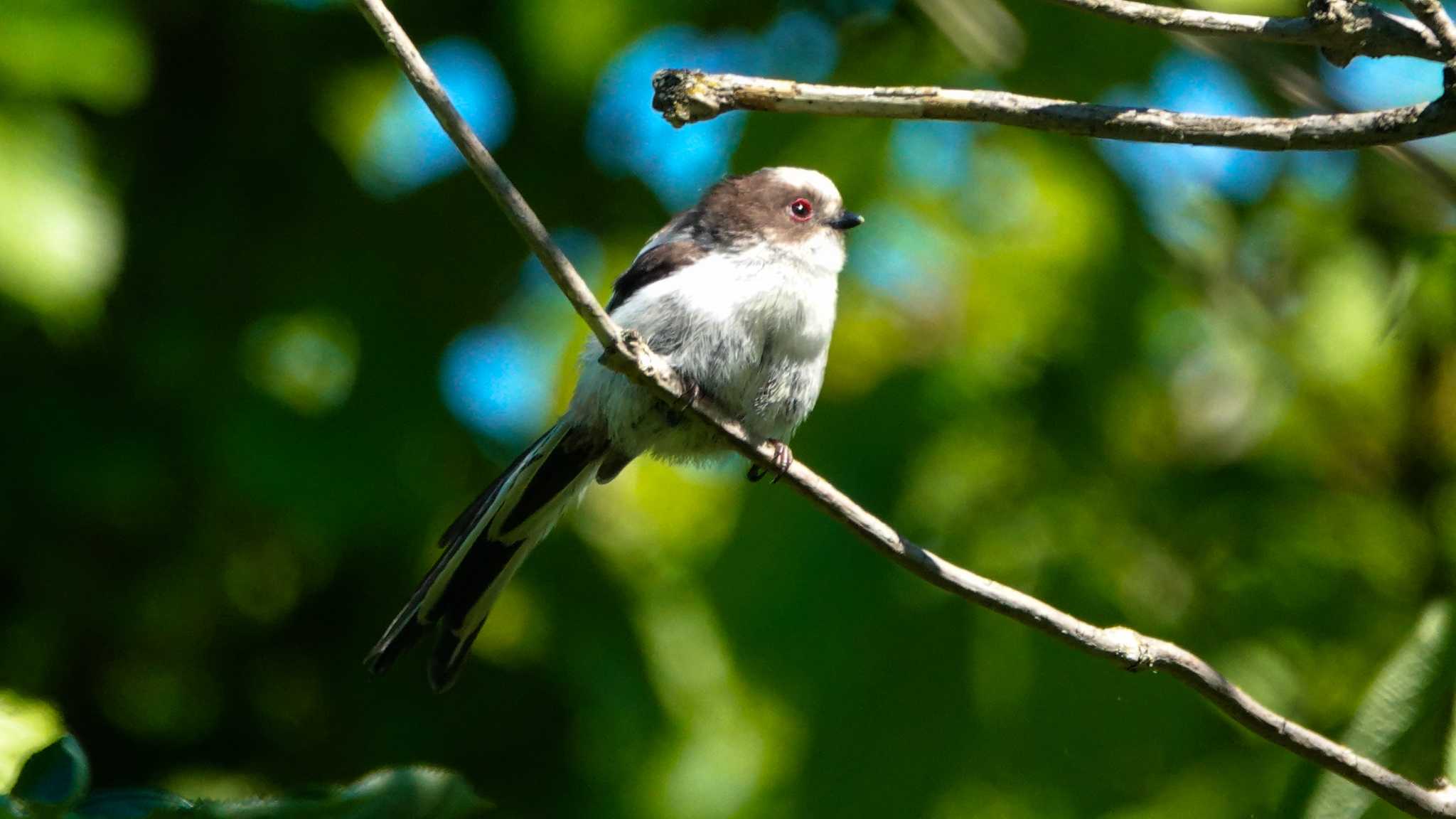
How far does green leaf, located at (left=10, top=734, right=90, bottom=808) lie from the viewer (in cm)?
161

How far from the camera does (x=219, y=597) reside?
5.38 metres

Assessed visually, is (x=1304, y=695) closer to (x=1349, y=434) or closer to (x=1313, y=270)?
(x=1349, y=434)

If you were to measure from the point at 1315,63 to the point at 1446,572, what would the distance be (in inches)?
63.8

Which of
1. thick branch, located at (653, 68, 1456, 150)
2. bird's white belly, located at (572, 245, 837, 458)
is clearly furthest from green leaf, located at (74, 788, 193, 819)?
bird's white belly, located at (572, 245, 837, 458)

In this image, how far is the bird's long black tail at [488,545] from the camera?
12.4ft

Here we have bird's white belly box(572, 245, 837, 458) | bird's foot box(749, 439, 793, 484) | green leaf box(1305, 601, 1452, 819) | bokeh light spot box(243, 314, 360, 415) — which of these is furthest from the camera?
bokeh light spot box(243, 314, 360, 415)

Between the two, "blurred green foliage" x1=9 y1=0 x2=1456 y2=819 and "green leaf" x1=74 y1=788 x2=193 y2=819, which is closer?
"green leaf" x1=74 y1=788 x2=193 y2=819

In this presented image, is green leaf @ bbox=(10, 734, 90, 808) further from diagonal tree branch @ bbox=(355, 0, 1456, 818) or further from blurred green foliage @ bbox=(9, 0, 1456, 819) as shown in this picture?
blurred green foliage @ bbox=(9, 0, 1456, 819)

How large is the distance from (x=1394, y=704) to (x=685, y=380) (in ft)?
7.11

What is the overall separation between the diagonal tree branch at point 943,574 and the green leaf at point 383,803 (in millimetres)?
1010

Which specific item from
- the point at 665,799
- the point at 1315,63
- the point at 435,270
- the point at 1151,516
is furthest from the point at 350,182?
the point at 1315,63

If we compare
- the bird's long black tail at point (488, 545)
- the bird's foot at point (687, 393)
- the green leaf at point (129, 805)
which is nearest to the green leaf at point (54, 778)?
the green leaf at point (129, 805)

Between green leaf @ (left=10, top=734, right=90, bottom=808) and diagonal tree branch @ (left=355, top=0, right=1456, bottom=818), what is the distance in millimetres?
1108

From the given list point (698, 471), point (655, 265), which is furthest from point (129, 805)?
point (698, 471)
